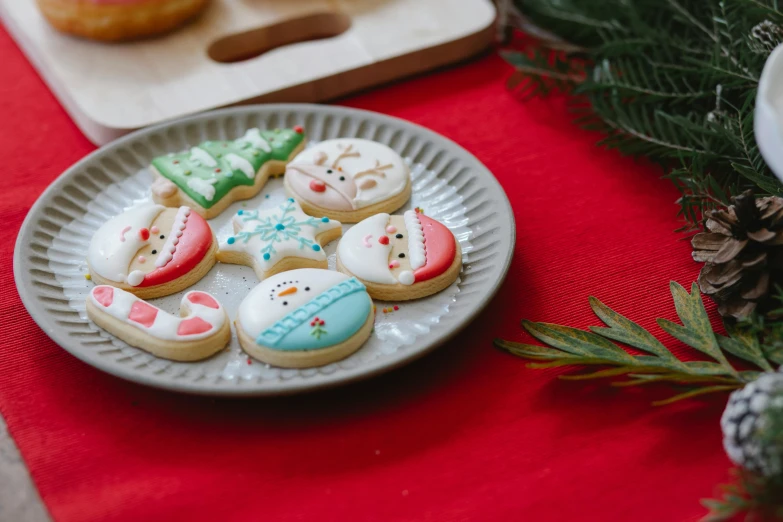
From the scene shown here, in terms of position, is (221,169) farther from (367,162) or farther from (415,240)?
(415,240)

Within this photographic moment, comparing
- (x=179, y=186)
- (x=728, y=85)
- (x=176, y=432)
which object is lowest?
(x=176, y=432)

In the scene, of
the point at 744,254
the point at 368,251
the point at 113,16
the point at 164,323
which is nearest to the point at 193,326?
the point at 164,323

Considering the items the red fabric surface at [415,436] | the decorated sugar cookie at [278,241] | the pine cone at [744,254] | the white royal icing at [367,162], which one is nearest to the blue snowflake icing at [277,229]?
the decorated sugar cookie at [278,241]

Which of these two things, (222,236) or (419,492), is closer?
(419,492)

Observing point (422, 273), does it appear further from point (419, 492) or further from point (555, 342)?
point (419, 492)

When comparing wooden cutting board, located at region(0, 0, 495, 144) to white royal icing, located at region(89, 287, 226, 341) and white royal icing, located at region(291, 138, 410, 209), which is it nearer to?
white royal icing, located at region(291, 138, 410, 209)

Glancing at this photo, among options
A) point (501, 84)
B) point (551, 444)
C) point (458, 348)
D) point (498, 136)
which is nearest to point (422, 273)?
point (458, 348)

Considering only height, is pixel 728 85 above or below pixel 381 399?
above
